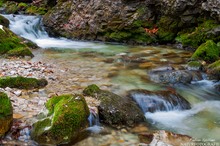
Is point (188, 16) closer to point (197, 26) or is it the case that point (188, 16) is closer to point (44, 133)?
point (197, 26)

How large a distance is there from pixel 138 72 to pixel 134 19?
7.47 m

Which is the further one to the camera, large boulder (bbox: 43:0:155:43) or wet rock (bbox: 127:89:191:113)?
large boulder (bbox: 43:0:155:43)

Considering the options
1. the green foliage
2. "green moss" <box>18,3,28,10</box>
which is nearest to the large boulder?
the green foliage

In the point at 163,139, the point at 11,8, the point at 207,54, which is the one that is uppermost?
the point at 11,8

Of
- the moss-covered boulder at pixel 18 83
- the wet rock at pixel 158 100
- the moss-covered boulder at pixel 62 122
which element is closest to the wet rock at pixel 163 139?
the moss-covered boulder at pixel 62 122

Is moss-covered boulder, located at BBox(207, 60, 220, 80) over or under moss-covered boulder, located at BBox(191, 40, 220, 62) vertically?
under

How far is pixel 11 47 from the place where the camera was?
40.5 feet

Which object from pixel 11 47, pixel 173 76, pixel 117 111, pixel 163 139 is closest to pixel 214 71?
pixel 173 76

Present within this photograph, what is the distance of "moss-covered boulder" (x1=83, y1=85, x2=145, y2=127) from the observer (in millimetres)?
6266

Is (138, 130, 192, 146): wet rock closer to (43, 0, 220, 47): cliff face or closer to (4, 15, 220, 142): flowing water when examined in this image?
(4, 15, 220, 142): flowing water

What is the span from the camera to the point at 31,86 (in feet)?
24.9

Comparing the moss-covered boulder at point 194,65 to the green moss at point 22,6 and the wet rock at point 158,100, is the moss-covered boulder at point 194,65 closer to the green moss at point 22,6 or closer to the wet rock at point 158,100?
the wet rock at point 158,100

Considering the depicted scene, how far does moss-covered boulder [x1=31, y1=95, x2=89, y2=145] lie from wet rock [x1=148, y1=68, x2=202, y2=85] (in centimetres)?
400

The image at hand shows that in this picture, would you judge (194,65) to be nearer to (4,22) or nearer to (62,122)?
(62,122)
